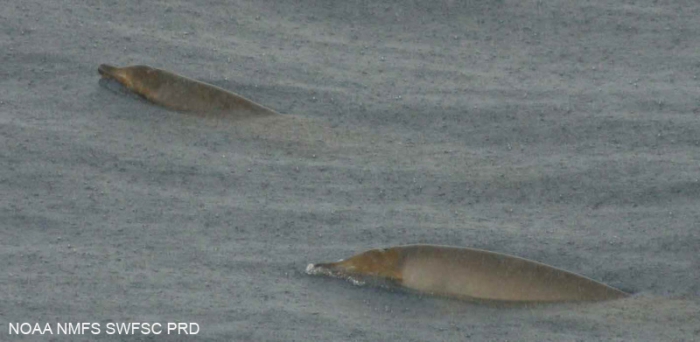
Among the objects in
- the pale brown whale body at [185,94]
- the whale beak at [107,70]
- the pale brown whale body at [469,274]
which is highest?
the whale beak at [107,70]

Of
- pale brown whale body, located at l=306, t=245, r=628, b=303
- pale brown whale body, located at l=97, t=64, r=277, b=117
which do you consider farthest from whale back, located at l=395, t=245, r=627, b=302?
pale brown whale body, located at l=97, t=64, r=277, b=117

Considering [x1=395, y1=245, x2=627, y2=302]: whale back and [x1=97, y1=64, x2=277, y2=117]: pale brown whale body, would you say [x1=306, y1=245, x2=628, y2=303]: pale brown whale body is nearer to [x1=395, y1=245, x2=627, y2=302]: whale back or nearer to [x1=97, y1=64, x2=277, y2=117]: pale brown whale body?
[x1=395, y1=245, x2=627, y2=302]: whale back

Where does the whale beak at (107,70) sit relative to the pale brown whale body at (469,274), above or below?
above

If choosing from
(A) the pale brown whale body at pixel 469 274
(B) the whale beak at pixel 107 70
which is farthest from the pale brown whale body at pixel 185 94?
(A) the pale brown whale body at pixel 469 274

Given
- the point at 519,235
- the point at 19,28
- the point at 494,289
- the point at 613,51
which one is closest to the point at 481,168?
the point at 519,235

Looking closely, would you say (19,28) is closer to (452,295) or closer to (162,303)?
(162,303)

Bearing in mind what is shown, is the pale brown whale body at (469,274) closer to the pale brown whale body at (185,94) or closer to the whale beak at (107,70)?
the pale brown whale body at (185,94)

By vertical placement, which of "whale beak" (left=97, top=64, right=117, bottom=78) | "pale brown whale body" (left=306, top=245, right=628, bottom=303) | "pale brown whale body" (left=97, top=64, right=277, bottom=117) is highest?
"whale beak" (left=97, top=64, right=117, bottom=78)

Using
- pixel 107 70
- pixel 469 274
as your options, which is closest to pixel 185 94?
pixel 107 70

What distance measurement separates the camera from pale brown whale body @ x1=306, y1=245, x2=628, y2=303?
1.84 m

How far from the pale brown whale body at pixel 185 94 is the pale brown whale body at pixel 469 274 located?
1.96 feet

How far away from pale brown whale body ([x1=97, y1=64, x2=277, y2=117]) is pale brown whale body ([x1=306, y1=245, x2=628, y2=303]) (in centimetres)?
60

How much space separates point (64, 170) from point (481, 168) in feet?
2.59

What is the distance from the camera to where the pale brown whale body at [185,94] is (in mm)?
2369
